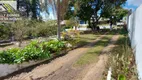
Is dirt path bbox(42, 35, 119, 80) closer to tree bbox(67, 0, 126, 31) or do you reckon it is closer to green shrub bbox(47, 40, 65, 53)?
green shrub bbox(47, 40, 65, 53)

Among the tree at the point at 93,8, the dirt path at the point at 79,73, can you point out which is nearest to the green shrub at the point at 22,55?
the dirt path at the point at 79,73

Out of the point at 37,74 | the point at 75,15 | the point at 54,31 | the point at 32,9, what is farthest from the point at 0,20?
the point at 32,9

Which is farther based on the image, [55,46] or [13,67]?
[55,46]

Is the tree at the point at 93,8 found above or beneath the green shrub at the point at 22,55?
above

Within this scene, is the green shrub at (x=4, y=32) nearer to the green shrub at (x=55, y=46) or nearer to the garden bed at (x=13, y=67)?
the green shrub at (x=55, y=46)

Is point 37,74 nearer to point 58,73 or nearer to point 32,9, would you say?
point 58,73

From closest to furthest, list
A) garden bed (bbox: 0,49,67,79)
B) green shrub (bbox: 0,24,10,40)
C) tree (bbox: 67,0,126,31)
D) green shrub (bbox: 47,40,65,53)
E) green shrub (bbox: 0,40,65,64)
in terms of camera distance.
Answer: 1. garden bed (bbox: 0,49,67,79)
2. green shrub (bbox: 0,40,65,64)
3. green shrub (bbox: 47,40,65,53)
4. green shrub (bbox: 0,24,10,40)
5. tree (bbox: 67,0,126,31)

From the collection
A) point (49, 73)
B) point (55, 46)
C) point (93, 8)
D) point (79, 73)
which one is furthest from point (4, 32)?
point (79, 73)

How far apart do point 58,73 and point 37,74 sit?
79 centimetres

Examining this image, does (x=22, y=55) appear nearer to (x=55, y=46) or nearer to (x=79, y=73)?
(x=79, y=73)

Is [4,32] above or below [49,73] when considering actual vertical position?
above

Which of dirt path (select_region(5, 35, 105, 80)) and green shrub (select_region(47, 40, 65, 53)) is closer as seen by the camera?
dirt path (select_region(5, 35, 105, 80))

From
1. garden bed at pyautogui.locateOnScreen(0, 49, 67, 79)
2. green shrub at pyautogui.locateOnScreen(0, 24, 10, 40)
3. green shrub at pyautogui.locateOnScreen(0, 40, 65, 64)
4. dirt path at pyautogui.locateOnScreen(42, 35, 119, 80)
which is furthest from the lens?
green shrub at pyautogui.locateOnScreen(0, 24, 10, 40)

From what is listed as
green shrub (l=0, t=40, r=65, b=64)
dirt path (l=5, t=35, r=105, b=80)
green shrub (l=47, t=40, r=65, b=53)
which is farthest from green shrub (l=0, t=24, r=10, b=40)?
dirt path (l=5, t=35, r=105, b=80)
